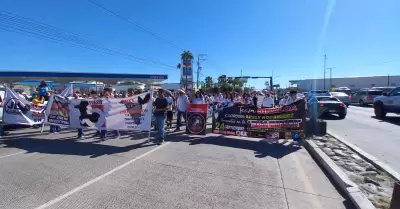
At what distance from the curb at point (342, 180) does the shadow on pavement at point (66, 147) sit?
4.82 m

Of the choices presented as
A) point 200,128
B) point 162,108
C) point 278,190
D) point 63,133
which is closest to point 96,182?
point 278,190

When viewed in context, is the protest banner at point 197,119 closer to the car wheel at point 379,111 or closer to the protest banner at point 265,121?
the protest banner at point 265,121

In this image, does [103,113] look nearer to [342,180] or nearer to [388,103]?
[342,180]

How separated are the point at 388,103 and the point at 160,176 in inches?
617

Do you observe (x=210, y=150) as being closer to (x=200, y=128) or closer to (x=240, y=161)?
(x=240, y=161)

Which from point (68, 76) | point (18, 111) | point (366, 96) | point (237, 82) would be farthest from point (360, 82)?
point (18, 111)

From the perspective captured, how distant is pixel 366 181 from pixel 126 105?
22.4ft

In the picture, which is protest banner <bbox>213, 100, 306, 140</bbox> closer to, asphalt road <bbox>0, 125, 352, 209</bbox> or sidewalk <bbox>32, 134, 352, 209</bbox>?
asphalt road <bbox>0, 125, 352, 209</bbox>

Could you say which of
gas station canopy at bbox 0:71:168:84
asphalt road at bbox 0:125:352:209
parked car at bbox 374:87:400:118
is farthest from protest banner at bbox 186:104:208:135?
parked car at bbox 374:87:400:118

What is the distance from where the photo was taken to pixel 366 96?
3097cm

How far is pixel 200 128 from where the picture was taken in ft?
32.4

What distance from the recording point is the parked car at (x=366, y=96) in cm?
3012

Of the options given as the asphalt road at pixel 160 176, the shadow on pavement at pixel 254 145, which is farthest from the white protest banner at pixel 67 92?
the shadow on pavement at pixel 254 145

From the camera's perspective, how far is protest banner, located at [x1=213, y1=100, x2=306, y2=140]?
859cm
